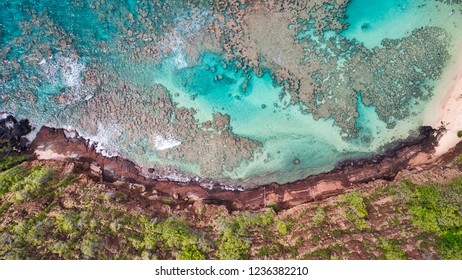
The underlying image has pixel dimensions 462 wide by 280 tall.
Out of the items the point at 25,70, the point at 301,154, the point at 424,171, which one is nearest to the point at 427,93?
the point at 424,171

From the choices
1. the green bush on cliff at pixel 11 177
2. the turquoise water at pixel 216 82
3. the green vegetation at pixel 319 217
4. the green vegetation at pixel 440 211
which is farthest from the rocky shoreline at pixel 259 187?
the green vegetation at pixel 440 211

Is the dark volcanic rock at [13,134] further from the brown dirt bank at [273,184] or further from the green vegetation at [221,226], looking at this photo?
the green vegetation at [221,226]

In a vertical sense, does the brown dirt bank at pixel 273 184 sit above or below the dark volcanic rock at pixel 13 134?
below

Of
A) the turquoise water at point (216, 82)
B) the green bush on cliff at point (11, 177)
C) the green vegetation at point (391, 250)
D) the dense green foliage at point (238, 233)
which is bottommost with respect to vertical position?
the green vegetation at point (391, 250)

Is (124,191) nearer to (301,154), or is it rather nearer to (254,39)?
(301,154)

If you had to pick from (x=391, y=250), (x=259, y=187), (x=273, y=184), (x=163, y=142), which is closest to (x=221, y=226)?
(x=259, y=187)

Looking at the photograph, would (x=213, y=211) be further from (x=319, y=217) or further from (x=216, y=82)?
(x=216, y=82)

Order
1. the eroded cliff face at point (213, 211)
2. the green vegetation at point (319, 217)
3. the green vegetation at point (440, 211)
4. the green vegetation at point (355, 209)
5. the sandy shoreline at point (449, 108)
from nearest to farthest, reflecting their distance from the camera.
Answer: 1. the green vegetation at point (440, 211)
2. the eroded cliff face at point (213, 211)
3. the green vegetation at point (355, 209)
4. the green vegetation at point (319, 217)
5. the sandy shoreline at point (449, 108)
